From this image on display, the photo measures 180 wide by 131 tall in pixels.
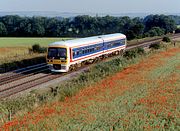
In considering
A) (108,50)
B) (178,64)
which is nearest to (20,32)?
(108,50)

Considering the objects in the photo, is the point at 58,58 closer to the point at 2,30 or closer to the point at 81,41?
the point at 81,41

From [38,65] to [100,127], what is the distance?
21.6 metres

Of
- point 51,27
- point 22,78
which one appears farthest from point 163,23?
point 22,78

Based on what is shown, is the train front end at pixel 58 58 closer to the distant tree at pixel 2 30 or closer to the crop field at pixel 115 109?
the crop field at pixel 115 109

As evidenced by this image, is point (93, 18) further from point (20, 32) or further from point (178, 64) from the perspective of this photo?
point (178, 64)

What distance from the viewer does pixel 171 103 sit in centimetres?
1802

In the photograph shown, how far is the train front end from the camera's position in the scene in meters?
29.0

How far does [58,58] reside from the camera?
29.2m

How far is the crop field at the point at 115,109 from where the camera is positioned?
47.9 feet

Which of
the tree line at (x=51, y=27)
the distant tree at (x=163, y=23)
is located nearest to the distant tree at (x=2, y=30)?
the tree line at (x=51, y=27)

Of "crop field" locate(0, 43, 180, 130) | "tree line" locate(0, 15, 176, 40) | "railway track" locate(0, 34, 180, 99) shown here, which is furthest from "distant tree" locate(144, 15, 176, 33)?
"crop field" locate(0, 43, 180, 130)

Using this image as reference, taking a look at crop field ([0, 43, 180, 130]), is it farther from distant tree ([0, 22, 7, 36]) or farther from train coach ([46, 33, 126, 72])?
distant tree ([0, 22, 7, 36])

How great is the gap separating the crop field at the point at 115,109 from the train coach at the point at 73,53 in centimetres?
549

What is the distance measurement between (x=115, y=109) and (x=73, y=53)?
13.6 metres
